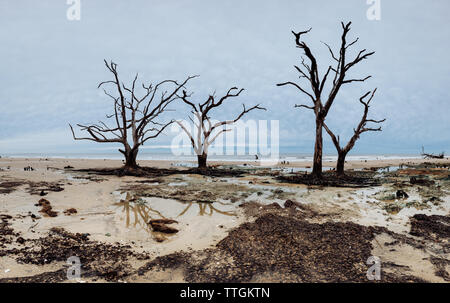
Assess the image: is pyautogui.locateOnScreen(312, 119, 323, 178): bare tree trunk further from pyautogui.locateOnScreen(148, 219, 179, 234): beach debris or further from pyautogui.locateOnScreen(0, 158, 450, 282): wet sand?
pyautogui.locateOnScreen(148, 219, 179, 234): beach debris

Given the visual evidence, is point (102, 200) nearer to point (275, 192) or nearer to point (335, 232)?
point (275, 192)

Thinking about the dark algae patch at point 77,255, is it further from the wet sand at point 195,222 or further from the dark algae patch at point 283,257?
the dark algae patch at point 283,257

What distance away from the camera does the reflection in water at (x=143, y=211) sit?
5.18 meters

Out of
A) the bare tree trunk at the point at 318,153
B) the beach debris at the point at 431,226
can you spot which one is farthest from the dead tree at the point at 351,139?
the beach debris at the point at 431,226

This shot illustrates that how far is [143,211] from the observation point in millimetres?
6051

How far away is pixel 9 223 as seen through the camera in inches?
180

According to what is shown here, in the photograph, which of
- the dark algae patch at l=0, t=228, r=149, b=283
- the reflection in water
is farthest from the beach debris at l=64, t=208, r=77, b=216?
the dark algae patch at l=0, t=228, r=149, b=283

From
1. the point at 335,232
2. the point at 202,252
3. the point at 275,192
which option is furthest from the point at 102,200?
the point at 335,232

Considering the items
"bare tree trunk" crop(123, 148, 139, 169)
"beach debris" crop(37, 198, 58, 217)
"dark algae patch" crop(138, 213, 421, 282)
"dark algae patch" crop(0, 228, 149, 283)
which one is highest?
"bare tree trunk" crop(123, 148, 139, 169)

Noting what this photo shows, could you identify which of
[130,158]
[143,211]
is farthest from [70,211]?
[130,158]

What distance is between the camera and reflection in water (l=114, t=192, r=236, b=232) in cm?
518

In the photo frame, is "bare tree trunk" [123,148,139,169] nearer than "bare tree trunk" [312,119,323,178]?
No

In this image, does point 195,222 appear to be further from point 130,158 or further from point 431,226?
point 130,158

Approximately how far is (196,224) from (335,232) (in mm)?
2662
